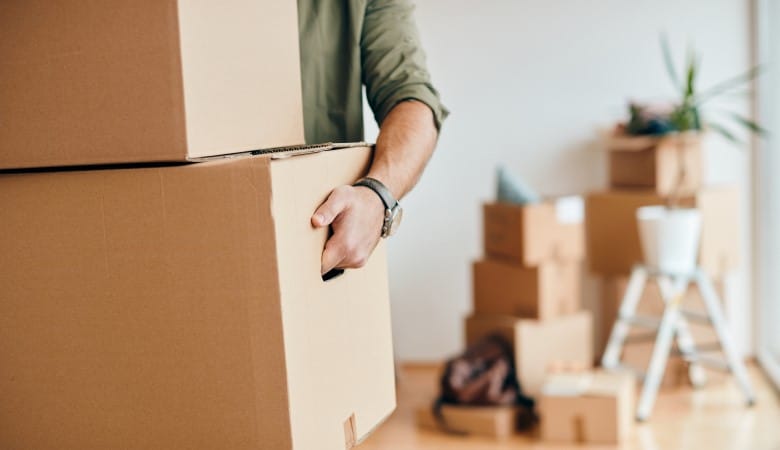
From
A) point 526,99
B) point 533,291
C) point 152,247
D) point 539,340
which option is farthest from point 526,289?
point 152,247

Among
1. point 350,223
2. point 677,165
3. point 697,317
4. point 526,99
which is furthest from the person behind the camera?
point 526,99

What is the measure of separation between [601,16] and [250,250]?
3795mm

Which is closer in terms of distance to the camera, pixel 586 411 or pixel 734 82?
pixel 586 411

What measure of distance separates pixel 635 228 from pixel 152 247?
333cm

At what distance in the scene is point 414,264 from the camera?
15.5 ft

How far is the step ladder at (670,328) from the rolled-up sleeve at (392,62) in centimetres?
253

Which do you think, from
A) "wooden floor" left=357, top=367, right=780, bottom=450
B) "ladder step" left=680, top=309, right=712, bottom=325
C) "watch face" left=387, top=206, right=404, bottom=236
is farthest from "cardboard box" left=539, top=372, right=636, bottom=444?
"watch face" left=387, top=206, right=404, bottom=236

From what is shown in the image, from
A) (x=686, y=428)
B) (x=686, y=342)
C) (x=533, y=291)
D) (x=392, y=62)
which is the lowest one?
(x=686, y=428)

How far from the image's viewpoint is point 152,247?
997 millimetres

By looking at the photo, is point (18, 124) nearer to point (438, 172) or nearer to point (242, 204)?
point (242, 204)

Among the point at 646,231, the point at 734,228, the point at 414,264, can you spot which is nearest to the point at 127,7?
the point at 646,231

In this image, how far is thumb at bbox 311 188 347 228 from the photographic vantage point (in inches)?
41.0

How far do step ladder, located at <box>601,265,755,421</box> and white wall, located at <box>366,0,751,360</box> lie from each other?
566 millimetres

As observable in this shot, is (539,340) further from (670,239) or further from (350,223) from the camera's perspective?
(350,223)
